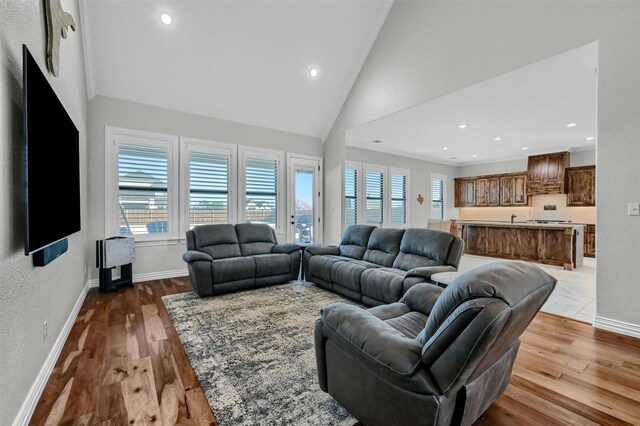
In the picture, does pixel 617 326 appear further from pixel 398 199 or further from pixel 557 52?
pixel 398 199

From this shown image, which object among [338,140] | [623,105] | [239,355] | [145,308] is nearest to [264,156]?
→ [338,140]

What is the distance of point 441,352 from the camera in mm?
1161

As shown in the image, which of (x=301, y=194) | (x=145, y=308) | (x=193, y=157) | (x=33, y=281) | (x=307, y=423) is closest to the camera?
(x=307, y=423)

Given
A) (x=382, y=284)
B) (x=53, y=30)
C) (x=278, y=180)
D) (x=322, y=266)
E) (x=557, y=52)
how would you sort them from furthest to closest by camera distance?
(x=278, y=180)
(x=322, y=266)
(x=382, y=284)
(x=557, y=52)
(x=53, y=30)

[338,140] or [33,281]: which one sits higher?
[338,140]

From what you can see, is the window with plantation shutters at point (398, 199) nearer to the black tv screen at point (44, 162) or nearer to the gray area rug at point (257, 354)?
the gray area rug at point (257, 354)

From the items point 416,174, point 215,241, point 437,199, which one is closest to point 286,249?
point 215,241

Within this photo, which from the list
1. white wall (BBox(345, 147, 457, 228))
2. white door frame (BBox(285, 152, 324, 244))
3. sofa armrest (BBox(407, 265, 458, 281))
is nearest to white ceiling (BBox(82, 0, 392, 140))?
white door frame (BBox(285, 152, 324, 244))

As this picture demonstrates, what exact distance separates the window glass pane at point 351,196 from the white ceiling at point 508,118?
0.80 metres

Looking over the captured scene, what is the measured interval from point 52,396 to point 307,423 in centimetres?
169

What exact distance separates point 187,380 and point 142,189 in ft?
12.0

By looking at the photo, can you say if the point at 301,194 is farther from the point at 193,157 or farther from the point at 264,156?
the point at 193,157

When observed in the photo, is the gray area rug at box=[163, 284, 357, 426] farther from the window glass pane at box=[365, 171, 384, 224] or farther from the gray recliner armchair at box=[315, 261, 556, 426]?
the window glass pane at box=[365, 171, 384, 224]

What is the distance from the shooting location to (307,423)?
1.60 metres
